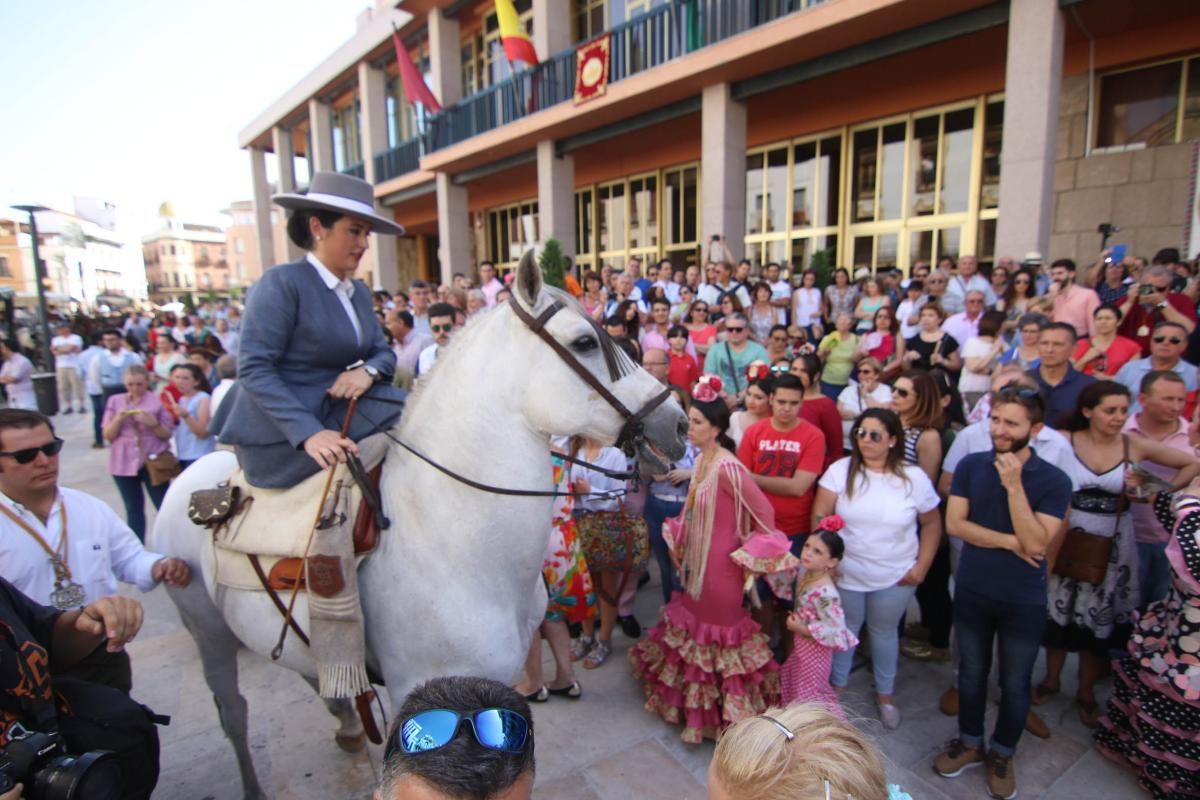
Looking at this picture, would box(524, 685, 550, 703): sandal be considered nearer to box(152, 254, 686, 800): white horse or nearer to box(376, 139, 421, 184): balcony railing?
box(152, 254, 686, 800): white horse

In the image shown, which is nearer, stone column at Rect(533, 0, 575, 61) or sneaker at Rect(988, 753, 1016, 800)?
sneaker at Rect(988, 753, 1016, 800)

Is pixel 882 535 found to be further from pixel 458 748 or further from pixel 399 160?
pixel 399 160

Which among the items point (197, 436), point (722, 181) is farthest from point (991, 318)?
point (197, 436)

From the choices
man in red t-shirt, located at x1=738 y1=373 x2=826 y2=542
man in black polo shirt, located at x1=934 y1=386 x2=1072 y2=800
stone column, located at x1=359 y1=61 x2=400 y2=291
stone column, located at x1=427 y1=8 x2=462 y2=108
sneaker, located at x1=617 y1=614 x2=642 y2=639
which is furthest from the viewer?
stone column, located at x1=359 y1=61 x2=400 y2=291

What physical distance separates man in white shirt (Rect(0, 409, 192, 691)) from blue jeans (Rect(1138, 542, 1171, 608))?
5.01m

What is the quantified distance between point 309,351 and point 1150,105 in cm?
1253

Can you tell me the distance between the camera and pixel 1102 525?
3.23m

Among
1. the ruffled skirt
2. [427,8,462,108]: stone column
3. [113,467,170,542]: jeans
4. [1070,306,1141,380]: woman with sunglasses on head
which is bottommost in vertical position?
the ruffled skirt

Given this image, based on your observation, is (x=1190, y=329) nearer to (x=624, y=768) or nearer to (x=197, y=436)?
(x=624, y=768)

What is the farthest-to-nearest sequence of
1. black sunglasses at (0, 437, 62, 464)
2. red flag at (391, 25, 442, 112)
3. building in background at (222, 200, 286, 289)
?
building in background at (222, 200, 286, 289)
red flag at (391, 25, 442, 112)
black sunglasses at (0, 437, 62, 464)

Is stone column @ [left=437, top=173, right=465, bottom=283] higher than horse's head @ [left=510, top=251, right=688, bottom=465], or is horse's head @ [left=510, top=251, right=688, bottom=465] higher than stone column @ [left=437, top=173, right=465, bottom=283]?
stone column @ [left=437, top=173, right=465, bottom=283]

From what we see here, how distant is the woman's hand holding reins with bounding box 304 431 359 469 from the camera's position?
2.14 m

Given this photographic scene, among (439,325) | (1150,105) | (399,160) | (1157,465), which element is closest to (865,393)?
(1157,465)

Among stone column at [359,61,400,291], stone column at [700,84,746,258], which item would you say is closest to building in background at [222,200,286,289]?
stone column at [359,61,400,291]
